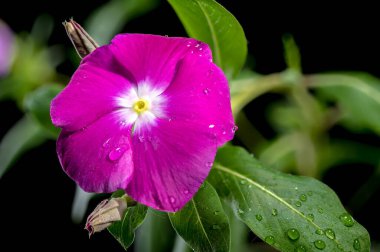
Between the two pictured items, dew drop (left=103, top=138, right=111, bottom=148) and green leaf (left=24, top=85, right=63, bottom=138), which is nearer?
dew drop (left=103, top=138, right=111, bottom=148)

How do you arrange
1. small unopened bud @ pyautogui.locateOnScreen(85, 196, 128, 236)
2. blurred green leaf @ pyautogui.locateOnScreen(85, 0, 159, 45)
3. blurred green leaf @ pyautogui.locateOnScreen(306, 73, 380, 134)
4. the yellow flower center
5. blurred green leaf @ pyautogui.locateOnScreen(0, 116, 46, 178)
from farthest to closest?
blurred green leaf @ pyautogui.locateOnScreen(85, 0, 159, 45) < blurred green leaf @ pyautogui.locateOnScreen(0, 116, 46, 178) < blurred green leaf @ pyautogui.locateOnScreen(306, 73, 380, 134) < the yellow flower center < small unopened bud @ pyautogui.locateOnScreen(85, 196, 128, 236)

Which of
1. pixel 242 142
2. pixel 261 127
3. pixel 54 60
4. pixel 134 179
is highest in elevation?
pixel 134 179

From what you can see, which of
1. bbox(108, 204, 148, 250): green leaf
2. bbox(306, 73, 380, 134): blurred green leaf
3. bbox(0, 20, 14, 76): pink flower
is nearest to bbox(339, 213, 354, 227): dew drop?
bbox(108, 204, 148, 250): green leaf

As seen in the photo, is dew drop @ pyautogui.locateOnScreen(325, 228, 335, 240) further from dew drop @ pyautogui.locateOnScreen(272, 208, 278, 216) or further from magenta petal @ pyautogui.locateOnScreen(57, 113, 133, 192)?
magenta petal @ pyautogui.locateOnScreen(57, 113, 133, 192)

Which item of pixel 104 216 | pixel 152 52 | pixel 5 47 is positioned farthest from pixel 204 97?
pixel 5 47

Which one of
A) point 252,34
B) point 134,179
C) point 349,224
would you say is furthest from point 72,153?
point 252,34

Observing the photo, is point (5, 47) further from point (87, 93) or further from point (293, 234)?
point (293, 234)

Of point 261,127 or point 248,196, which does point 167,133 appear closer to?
point 248,196
